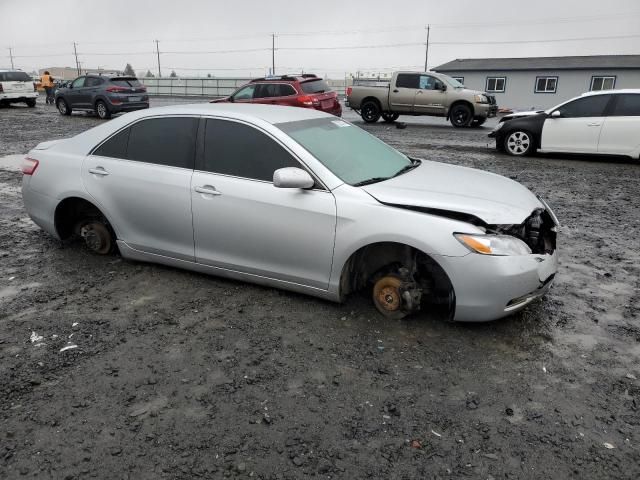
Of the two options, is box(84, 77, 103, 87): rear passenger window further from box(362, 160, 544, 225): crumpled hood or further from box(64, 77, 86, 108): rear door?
box(362, 160, 544, 225): crumpled hood

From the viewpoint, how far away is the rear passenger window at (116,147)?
4484mm

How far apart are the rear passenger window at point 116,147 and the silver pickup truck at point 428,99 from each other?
16.1 metres

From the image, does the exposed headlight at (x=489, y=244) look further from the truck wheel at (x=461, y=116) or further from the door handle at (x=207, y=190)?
the truck wheel at (x=461, y=116)

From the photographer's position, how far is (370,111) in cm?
2002

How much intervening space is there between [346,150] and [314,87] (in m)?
12.5

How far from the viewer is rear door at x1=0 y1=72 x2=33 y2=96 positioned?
24.2 metres

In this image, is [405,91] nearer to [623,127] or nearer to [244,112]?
[623,127]

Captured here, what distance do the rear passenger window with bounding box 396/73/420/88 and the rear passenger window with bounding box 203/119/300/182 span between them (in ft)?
53.8

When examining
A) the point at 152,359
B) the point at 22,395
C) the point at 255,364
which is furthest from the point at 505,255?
the point at 22,395

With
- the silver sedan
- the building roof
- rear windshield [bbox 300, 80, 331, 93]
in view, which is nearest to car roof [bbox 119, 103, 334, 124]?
the silver sedan

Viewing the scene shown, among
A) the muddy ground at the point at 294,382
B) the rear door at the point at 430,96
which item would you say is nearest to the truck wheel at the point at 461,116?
the rear door at the point at 430,96

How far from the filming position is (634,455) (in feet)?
8.05

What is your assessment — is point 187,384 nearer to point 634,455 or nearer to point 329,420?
point 329,420

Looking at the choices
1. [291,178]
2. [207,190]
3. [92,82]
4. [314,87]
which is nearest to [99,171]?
[207,190]
